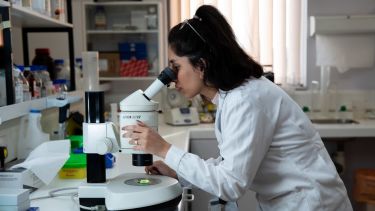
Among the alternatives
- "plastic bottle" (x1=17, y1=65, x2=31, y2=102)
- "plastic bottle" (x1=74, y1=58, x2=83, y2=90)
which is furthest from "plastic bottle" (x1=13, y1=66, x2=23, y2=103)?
"plastic bottle" (x1=74, y1=58, x2=83, y2=90)

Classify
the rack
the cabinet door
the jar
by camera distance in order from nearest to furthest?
the cabinet door < the jar < the rack

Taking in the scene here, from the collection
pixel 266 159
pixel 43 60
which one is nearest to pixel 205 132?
pixel 43 60

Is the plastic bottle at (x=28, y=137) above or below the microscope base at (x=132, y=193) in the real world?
above

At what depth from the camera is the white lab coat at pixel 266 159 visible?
3.59ft

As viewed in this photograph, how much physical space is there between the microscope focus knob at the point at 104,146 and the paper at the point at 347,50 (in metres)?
2.50

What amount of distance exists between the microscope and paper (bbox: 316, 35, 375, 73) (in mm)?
2347

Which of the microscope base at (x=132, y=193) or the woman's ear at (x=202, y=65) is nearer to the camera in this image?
the microscope base at (x=132, y=193)

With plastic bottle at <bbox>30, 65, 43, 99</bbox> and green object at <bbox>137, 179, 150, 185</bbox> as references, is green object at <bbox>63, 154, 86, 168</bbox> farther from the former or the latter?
plastic bottle at <bbox>30, 65, 43, 99</bbox>

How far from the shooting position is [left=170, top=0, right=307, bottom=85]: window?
3.14 meters

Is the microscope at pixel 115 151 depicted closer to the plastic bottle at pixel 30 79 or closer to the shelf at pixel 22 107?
the shelf at pixel 22 107

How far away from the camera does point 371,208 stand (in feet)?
9.29

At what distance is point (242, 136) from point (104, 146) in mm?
388

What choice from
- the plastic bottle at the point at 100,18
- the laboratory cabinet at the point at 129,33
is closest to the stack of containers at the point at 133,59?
the laboratory cabinet at the point at 129,33

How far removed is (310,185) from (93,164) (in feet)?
2.20
